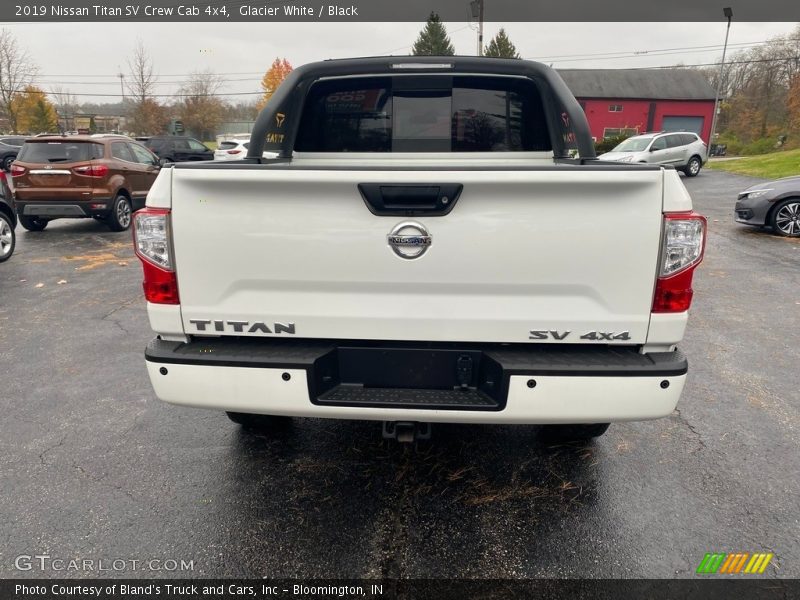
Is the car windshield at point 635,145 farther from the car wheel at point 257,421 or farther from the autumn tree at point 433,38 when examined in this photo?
the autumn tree at point 433,38

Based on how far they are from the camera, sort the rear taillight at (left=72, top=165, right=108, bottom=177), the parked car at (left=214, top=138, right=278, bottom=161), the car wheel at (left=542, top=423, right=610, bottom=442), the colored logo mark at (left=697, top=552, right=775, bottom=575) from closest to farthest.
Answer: the colored logo mark at (left=697, top=552, right=775, bottom=575) → the car wheel at (left=542, top=423, right=610, bottom=442) → the rear taillight at (left=72, top=165, right=108, bottom=177) → the parked car at (left=214, top=138, right=278, bottom=161)

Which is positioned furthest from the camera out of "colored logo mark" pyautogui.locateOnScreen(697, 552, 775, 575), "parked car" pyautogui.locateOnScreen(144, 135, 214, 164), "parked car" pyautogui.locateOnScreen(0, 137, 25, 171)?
"parked car" pyautogui.locateOnScreen(0, 137, 25, 171)

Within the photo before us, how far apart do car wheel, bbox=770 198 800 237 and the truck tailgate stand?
991 cm

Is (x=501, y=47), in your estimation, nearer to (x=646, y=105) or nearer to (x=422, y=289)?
(x=646, y=105)

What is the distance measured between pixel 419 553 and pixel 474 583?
28 centimetres

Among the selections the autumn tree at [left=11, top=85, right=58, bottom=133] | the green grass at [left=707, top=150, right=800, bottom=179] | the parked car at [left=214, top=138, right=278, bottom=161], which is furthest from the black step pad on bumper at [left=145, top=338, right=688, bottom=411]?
the autumn tree at [left=11, top=85, right=58, bottom=133]

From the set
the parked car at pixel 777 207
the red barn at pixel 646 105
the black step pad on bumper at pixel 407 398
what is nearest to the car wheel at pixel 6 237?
the black step pad on bumper at pixel 407 398

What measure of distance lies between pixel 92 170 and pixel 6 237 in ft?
7.34

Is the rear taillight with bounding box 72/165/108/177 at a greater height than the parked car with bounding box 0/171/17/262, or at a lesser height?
greater

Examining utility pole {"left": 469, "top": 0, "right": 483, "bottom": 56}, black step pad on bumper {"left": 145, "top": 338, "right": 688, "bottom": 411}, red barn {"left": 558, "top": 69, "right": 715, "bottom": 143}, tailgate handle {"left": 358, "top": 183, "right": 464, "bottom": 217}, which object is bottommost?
black step pad on bumper {"left": 145, "top": 338, "right": 688, "bottom": 411}

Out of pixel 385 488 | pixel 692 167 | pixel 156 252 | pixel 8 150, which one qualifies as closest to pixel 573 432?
pixel 385 488

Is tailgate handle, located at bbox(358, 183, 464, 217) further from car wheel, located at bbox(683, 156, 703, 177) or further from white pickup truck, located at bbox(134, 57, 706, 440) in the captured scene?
car wheel, located at bbox(683, 156, 703, 177)

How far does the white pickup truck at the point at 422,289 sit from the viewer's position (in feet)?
6.70

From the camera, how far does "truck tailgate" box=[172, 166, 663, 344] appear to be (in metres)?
2.03
